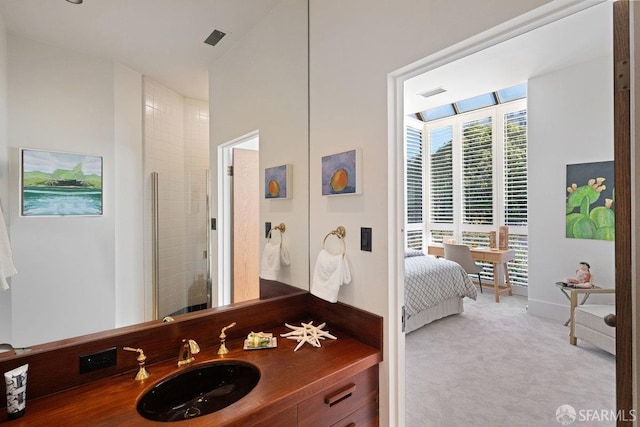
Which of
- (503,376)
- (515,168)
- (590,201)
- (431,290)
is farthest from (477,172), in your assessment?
(503,376)

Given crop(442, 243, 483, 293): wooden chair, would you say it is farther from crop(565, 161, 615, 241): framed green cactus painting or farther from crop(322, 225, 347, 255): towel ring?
crop(322, 225, 347, 255): towel ring

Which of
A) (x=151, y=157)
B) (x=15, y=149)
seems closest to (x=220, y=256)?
(x=151, y=157)

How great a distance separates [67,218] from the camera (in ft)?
3.52

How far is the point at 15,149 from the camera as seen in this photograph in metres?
0.97

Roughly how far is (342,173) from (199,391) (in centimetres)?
120

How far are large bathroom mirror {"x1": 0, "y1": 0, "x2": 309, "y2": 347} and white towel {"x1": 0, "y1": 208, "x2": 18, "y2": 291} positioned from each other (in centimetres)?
2

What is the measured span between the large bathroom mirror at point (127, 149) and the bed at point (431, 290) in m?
2.14

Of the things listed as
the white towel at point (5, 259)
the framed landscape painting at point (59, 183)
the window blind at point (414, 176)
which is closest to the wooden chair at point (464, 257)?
the window blind at point (414, 176)

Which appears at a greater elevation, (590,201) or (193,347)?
(590,201)

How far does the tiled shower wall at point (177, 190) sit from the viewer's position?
1.28 meters

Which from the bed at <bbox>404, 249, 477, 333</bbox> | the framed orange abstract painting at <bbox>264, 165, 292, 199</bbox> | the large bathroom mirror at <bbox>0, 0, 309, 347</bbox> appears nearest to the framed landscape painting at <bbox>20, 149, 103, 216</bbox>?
the large bathroom mirror at <bbox>0, 0, 309, 347</bbox>

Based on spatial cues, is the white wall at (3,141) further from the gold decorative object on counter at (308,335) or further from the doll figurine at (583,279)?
the doll figurine at (583,279)

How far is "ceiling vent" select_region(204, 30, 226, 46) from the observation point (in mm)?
1512

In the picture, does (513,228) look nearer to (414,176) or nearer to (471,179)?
(471,179)
